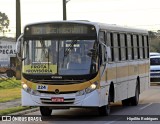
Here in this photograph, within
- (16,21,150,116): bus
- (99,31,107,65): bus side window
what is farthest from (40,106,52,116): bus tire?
(99,31,107,65): bus side window

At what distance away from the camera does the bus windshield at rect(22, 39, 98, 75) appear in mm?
→ 16703

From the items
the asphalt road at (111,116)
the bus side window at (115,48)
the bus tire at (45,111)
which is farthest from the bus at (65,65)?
the bus side window at (115,48)

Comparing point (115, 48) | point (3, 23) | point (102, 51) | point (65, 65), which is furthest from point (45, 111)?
point (3, 23)

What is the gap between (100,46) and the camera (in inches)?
674

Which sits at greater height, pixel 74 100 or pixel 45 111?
pixel 74 100

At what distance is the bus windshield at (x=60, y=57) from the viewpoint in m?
16.7

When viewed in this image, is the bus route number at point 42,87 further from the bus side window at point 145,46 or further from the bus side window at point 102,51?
the bus side window at point 145,46

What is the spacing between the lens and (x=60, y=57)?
16859 millimetres

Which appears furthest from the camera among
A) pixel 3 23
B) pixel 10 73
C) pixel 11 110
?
pixel 3 23

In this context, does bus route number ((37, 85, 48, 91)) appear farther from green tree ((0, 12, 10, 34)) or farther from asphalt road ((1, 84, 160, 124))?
green tree ((0, 12, 10, 34))

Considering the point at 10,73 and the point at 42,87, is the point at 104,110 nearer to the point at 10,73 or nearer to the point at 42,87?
the point at 42,87

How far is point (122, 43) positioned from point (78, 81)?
14.0 feet

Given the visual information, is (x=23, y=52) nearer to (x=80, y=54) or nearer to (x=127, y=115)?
(x=80, y=54)

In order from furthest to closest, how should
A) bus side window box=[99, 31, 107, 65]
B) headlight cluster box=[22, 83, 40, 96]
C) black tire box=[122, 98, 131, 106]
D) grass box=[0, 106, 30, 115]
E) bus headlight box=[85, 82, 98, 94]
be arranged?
black tire box=[122, 98, 131, 106] → grass box=[0, 106, 30, 115] → bus side window box=[99, 31, 107, 65] → headlight cluster box=[22, 83, 40, 96] → bus headlight box=[85, 82, 98, 94]
